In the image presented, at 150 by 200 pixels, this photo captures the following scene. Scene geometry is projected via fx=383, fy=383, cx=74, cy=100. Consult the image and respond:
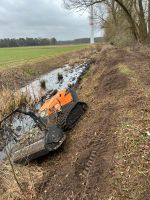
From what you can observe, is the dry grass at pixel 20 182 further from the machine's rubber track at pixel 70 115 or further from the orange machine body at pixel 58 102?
the orange machine body at pixel 58 102

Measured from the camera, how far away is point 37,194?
27.2ft

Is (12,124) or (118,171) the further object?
Result: (12,124)

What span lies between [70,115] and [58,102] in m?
0.62

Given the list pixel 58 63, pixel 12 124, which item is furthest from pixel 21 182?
pixel 58 63

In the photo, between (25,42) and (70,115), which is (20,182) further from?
(25,42)

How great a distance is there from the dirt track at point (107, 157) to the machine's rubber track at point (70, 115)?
0.73 ft

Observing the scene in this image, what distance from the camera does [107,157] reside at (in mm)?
8312

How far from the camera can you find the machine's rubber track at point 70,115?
40.1 feet

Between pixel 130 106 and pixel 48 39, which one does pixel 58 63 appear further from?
pixel 48 39

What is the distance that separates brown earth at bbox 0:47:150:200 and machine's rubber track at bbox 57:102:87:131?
9.0 inches

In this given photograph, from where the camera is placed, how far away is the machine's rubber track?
482 inches

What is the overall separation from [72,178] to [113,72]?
34.7 ft

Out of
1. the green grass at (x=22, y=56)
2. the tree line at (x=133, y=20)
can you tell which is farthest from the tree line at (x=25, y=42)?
the tree line at (x=133, y=20)

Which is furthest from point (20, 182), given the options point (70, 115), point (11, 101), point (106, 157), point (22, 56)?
point (22, 56)
